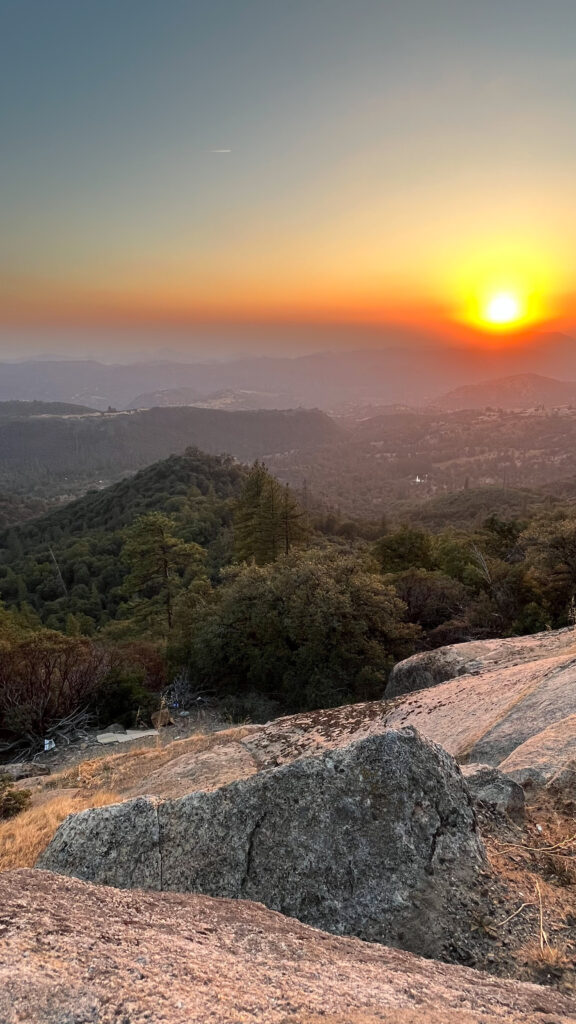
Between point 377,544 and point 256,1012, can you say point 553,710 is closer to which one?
point 256,1012

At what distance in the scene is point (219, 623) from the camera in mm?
18734

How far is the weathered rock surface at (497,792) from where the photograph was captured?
191 inches

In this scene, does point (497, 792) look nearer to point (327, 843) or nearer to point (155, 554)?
point (327, 843)

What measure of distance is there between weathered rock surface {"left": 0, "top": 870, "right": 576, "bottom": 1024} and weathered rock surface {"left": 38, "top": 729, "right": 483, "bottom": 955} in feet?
1.07

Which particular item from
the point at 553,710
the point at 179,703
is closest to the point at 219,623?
the point at 179,703

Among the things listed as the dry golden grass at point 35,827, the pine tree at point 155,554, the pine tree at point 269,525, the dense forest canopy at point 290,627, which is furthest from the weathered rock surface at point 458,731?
the pine tree at point 269,525

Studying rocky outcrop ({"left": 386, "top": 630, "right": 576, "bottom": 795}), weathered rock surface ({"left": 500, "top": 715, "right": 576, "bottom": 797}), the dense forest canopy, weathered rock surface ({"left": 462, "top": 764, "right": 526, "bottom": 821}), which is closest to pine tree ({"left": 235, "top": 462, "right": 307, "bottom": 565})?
the dense forest canopy

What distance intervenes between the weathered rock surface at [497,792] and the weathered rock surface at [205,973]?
1958mm

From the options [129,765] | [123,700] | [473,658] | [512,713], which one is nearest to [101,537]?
[123,700]

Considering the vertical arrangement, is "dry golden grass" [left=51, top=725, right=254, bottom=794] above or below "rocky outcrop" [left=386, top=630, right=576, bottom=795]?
below

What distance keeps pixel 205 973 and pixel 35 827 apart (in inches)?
230

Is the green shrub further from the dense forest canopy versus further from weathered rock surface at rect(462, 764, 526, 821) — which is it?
weathered rock surface at rect(462, 764, 526, 821)

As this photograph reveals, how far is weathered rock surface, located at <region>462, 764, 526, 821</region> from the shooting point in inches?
191

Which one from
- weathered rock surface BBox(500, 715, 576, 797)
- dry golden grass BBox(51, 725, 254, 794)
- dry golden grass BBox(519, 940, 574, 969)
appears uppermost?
dry golden grass BBox(519, 940, 574, 969)
